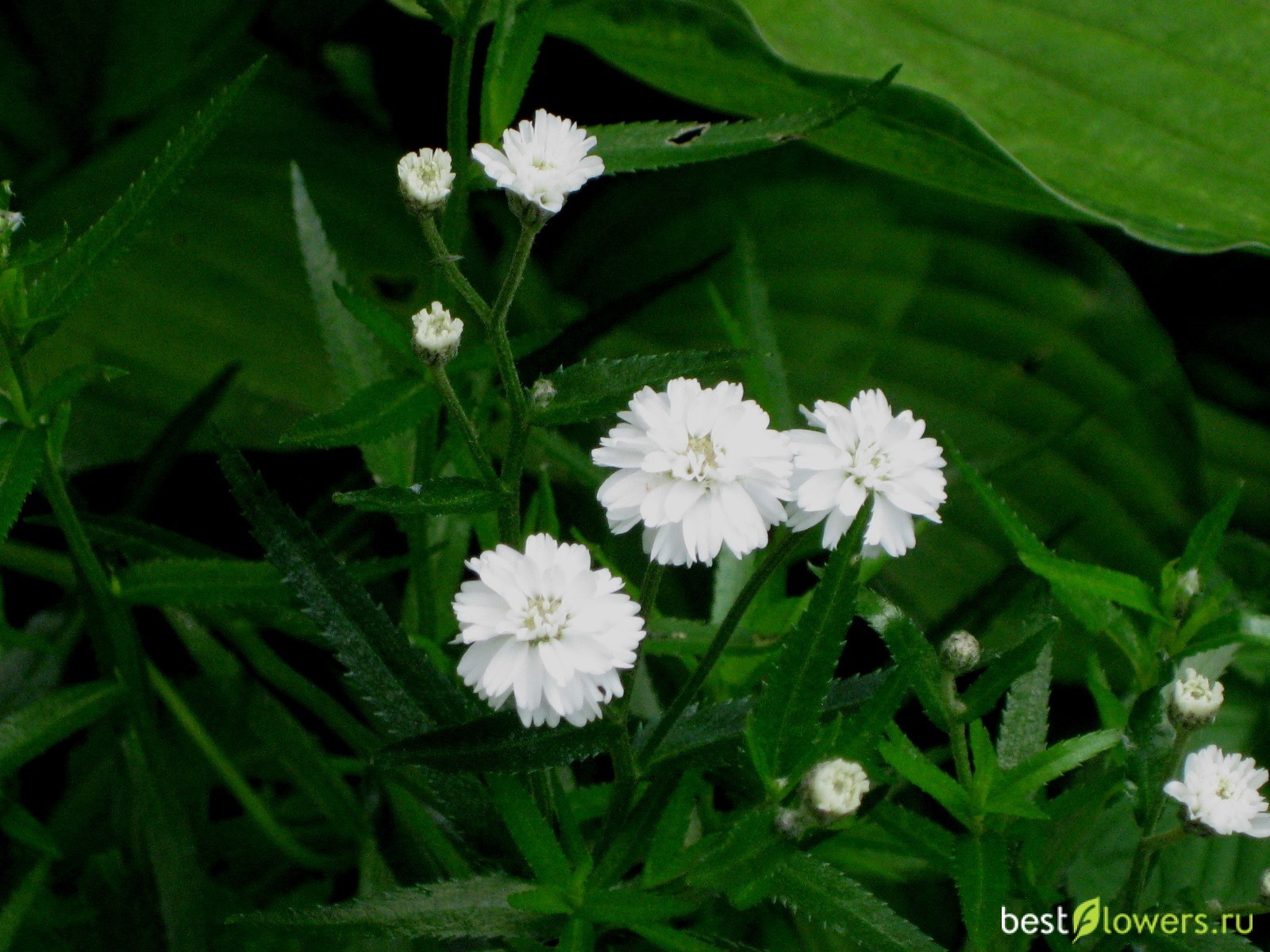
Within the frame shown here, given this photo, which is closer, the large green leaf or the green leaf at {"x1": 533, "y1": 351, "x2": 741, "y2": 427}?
the green leaf at {"x1": 533, "y1": 351, "x2": 741, "y2": 427}

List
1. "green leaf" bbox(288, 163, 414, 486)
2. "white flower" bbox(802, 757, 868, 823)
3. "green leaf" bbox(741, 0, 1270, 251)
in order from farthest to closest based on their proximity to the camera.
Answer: "green leaf" bbox(741, 0, 1270, 251) → "green leaf" bbox(288, 163, 414, 486) → "white flower" bbox(802, 757, 868, 823)

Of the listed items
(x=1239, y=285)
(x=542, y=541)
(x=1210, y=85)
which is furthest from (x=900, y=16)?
(x=542, y=541)

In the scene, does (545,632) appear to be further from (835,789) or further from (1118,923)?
(1118,923)

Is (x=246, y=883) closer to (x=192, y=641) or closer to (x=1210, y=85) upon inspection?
(x=192, y=641)

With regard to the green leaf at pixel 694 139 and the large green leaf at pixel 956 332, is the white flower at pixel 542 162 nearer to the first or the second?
the green leaf at pixel 694 139

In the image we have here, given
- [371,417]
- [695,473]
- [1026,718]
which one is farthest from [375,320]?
[1026,718]

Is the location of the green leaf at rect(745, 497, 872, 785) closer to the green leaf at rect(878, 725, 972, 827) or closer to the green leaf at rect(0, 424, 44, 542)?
the green leaf at rect(878, 725, 972, 827)

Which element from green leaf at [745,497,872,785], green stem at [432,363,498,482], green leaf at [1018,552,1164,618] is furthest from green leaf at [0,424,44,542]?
green leaf at [1018,552,1164,618]
